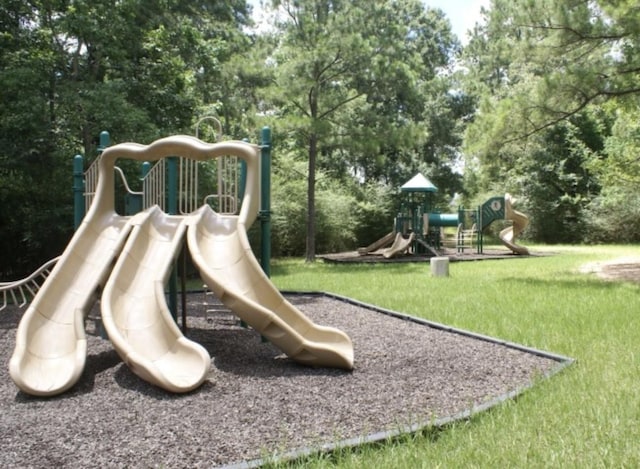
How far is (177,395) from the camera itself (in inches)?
149

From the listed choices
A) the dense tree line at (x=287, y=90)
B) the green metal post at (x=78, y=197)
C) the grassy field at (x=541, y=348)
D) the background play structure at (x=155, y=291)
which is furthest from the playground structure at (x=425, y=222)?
the background play structure at (x=155, y=291)

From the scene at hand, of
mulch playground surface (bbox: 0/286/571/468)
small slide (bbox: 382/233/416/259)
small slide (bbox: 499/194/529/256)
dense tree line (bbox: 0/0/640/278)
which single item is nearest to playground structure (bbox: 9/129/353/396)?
mulch playground surface (bbox: 0/286/571/468)

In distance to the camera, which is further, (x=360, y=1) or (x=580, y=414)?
(x=360, y=1)

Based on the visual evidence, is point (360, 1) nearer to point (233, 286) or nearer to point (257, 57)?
point (257, 57)

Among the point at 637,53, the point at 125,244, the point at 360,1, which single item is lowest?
the point at 125,244

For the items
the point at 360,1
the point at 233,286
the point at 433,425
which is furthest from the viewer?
the point at 360,1

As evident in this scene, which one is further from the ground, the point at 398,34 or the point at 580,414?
the point at 398,34

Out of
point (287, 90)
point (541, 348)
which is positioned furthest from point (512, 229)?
point (541, 348)

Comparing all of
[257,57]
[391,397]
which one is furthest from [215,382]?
[257,57]

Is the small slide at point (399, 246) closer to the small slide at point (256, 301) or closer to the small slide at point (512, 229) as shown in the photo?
the small slide at point (512, 229)

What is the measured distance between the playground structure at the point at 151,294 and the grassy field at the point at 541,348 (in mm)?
1421

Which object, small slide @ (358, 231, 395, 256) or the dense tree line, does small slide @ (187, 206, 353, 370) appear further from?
small slide @ (358, 231, 395, 256)

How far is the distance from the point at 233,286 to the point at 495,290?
225 inches

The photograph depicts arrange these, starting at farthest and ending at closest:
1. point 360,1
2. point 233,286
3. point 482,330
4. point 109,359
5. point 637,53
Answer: point 360,1
point 637,53
point 482,330
point 109,359
point 233,286
